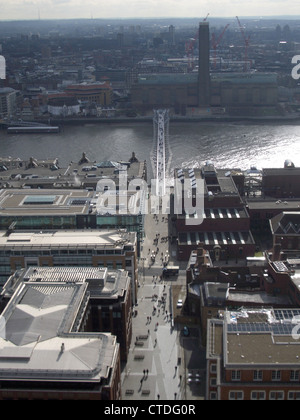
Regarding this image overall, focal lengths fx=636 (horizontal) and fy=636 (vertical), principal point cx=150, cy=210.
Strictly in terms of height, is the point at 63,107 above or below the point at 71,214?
below

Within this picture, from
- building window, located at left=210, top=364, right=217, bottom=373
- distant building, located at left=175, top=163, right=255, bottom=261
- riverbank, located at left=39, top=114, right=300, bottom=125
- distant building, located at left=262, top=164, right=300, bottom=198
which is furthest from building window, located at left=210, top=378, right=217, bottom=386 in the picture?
riverbank, located at left=39, top=114, right=300, bottom=125

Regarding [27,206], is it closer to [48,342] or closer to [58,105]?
[48,342]

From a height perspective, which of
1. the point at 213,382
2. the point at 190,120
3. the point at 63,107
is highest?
the point at 213,382

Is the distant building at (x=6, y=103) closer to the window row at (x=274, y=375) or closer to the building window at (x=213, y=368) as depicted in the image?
the building window at (x=213, y=368)

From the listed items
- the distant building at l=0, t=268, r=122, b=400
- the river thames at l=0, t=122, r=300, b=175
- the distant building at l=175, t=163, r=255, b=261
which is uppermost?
the distant building at l=0, t=268, r=122, b=400

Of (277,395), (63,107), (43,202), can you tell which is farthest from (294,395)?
(63,107)

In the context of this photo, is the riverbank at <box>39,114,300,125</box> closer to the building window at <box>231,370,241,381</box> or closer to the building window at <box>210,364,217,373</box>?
the building window at <box>210,364,217,373</box>

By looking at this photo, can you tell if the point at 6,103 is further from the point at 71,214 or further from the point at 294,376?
the point at 294,376
